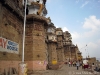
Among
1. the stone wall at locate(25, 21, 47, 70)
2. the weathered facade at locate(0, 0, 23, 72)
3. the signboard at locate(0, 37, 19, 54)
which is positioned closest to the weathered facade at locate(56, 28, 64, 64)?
the stone wall at locate(25, 21, 47, 70)

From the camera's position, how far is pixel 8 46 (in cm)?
1435

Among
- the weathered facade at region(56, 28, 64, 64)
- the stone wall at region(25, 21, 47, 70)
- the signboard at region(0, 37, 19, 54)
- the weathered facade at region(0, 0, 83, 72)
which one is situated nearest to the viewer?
the signboard at region(0, 37, 19, 54)

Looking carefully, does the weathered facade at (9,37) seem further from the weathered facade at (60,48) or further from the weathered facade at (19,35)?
the weathered facade at (60,48)

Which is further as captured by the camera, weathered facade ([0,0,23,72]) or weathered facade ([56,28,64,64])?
weathered facade ([56,28,64,64])

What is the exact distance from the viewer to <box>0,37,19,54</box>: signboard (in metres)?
13.1

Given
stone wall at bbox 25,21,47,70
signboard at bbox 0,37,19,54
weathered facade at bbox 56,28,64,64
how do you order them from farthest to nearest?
weathered facade at bbox 56,28,64,64 → stone wall at bbox 25,21,47,70 → signboard at bbox 0,37,19,54

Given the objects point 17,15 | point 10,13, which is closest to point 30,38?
point 17,15

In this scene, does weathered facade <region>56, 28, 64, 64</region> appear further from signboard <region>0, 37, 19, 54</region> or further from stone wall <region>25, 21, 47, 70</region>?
signboard <region>0, 37, 19, 54</region>

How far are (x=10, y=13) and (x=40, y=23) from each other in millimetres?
6627

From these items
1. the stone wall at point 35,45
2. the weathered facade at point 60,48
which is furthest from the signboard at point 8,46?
the weathered facade at point 60,48

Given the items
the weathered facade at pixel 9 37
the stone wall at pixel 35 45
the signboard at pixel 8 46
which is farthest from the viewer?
the stone wall at pixel 35 45

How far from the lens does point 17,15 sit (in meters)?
17.4

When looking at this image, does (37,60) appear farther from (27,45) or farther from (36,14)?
(36,14)

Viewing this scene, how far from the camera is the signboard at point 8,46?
13070 millimetres
